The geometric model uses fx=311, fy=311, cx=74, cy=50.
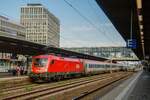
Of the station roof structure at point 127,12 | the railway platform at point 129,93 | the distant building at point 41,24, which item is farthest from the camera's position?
the distant building at point 41,24

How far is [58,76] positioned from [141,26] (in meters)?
14.4

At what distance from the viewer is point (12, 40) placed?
39188mm

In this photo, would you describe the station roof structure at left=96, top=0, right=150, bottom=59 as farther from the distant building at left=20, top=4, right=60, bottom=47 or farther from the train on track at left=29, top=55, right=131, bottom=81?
the distant building at left=20, top=4, right=60, bottom=47

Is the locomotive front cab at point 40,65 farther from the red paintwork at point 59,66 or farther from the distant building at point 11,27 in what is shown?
the distant building at point 11,27

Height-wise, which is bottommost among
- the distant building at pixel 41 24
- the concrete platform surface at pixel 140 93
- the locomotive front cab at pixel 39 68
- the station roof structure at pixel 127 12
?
the concrete platform surface at pixel 140 93

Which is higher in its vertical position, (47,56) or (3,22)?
(3,22)

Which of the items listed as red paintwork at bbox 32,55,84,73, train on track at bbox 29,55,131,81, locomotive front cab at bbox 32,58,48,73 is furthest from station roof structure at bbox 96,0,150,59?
locomotive front cab at bbox 32,58,48,73

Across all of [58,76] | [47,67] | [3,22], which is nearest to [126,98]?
[47,67]

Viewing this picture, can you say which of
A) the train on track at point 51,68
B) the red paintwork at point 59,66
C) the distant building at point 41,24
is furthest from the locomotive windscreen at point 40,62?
the distant building at point 41,24

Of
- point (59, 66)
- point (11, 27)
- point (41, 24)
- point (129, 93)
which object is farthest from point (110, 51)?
point (129, 93)

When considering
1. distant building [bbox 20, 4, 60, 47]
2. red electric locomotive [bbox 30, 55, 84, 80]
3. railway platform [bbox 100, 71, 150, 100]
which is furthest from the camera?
distant building [bbox 20, 4, 60, 47]

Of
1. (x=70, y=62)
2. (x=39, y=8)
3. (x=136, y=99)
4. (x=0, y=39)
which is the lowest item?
(x=136, y=99)

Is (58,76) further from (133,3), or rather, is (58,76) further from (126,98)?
(126,98)

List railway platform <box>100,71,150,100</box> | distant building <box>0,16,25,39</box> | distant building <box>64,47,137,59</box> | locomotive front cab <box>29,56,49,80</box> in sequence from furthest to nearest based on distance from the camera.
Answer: distant building <box>64,47,137,59</box>, distant building <box>0,16,25,39</box>, locomotive front cab <box>29,56,49,80</box>, railway platform <box>100,71,150,100</box>
